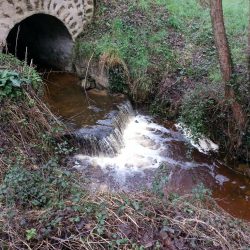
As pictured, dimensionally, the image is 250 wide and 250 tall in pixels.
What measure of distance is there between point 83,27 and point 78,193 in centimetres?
704

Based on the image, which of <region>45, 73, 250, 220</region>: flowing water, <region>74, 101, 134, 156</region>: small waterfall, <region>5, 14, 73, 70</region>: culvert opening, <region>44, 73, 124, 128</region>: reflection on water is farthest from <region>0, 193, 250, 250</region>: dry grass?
<region>5, 14, 73, 70</region>: culvert opening

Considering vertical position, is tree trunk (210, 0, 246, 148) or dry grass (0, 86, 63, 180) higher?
tree trunk (210, 0, 246, 148)

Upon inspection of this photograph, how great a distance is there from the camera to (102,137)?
24.7 ft

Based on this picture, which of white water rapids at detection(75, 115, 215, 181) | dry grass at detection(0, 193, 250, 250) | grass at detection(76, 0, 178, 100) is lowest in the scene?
white water rapids at detection(75, 115, 215, 181)

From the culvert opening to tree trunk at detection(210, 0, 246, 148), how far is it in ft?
16.2

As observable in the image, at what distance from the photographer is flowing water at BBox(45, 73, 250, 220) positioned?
678 centimetres

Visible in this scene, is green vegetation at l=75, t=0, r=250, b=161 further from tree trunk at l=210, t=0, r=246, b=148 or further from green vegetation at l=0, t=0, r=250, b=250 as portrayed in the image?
tree trunk at l=210, t=0, r=246, b=148

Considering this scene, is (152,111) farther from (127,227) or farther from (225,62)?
(127,227)

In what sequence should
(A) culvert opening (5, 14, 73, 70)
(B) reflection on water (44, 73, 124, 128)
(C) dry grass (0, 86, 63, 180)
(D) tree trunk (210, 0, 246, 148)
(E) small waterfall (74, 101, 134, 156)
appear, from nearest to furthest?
(C) dry grass (0, 86, 63, 180), (D) tree trunk (210, 0, 246, 148), (E) small waterfall (74, 101, 134, 156), (B) reflection on water (44, 73, 124, 128), (A) culvert opening (5, 14, 73, 70)

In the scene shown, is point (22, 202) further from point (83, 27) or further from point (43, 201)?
point (83, 27)

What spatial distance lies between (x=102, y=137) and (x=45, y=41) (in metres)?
4.76

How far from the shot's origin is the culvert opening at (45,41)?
406 inches

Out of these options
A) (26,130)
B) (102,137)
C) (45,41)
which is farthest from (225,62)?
(45,41)

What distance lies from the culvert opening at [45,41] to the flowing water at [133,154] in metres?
1.92
